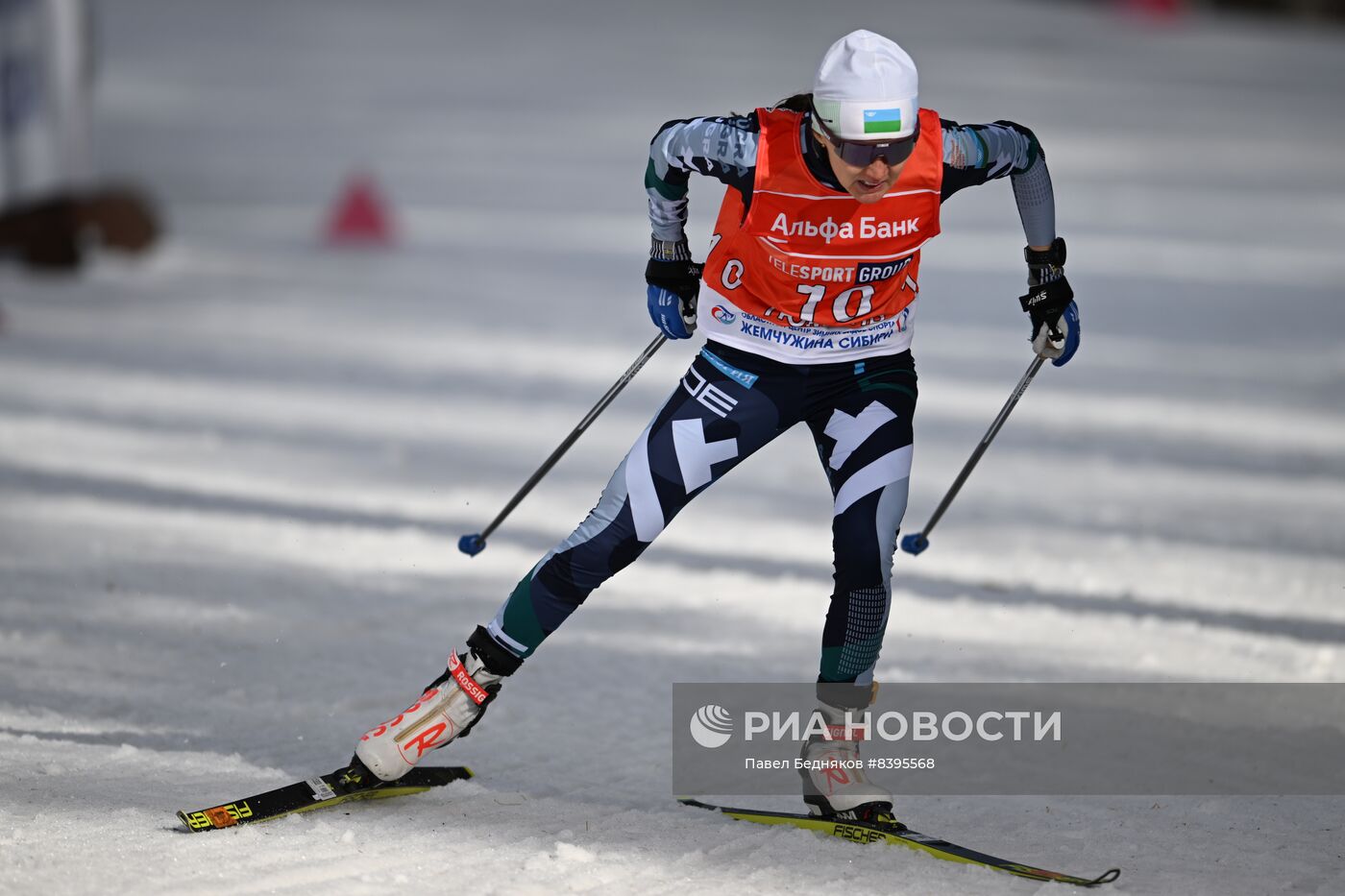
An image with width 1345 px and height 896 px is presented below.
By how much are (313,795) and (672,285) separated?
141cm

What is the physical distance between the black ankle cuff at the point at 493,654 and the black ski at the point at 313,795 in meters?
0.37

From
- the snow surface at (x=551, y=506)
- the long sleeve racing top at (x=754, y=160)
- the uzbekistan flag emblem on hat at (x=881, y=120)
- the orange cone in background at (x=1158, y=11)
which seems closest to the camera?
the uzbekistan flag emblem on hat at (x=881, y=120)

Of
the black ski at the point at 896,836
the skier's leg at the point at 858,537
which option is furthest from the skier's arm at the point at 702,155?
the black ski at the point at 896,836

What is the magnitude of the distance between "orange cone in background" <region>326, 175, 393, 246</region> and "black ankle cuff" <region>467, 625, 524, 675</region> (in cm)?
780

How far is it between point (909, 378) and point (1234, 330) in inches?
251

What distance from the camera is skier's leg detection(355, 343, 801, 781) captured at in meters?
3.65

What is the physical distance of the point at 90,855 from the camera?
11.1ft

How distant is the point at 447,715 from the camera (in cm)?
372

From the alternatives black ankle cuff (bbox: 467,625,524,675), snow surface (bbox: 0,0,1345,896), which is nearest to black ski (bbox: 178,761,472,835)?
snow surface (bbox: 0,0,1345,896)

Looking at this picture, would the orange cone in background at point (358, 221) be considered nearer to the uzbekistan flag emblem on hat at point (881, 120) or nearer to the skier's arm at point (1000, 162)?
the skier's arm at point (1000, 162)

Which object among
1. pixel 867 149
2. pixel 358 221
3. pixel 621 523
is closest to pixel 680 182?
pixel 867 149

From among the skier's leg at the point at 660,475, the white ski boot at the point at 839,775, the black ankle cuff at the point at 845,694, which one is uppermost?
the skier's leg at the point at 660,475

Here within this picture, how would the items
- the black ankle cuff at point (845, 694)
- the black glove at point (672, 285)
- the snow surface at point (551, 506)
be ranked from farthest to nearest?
the black glove at point (672, 285)
the black ankle cuff at point (845, 694)
the snow surface at point (551, 506)

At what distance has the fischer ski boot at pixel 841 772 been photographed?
3.73 meters
